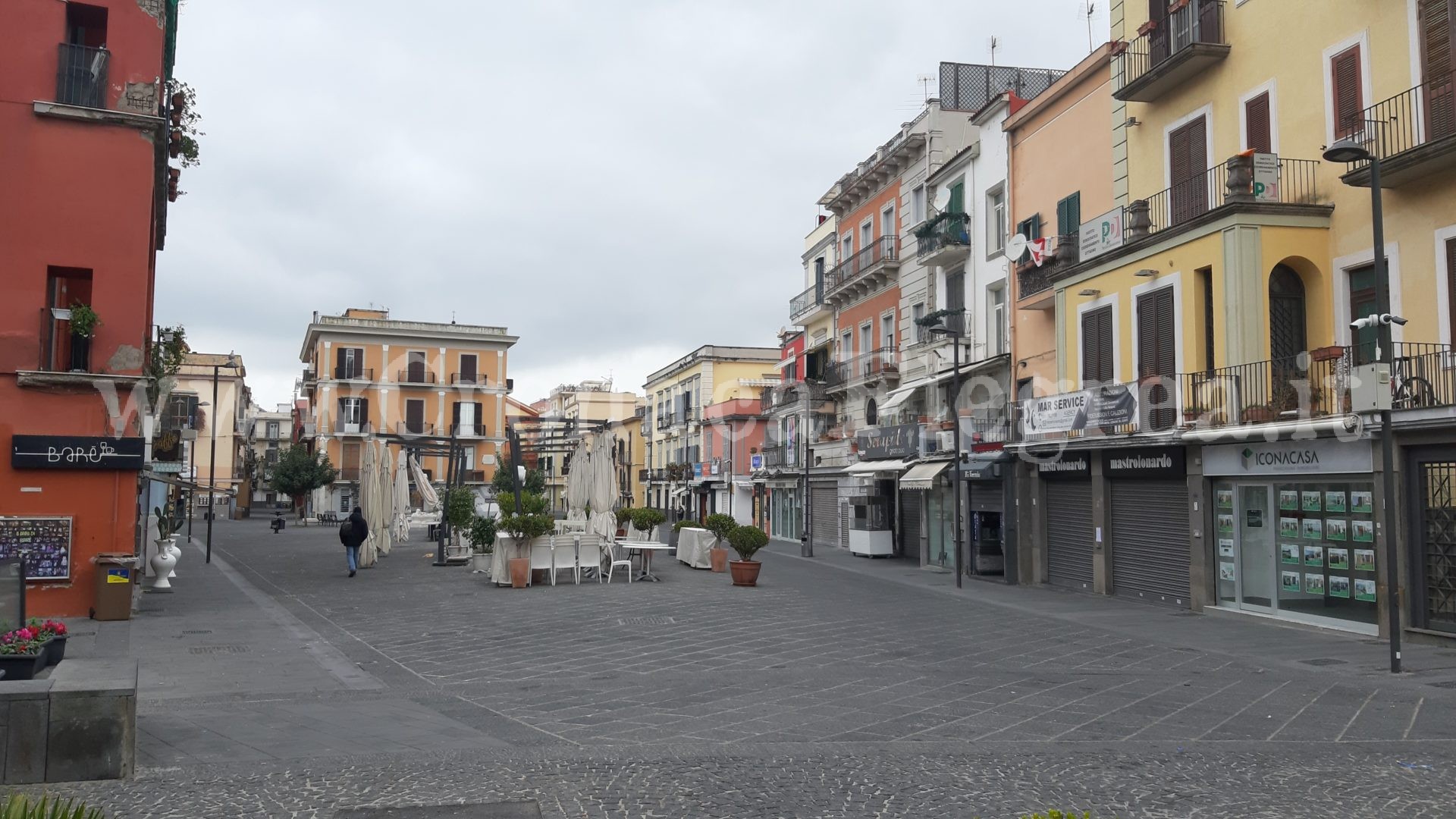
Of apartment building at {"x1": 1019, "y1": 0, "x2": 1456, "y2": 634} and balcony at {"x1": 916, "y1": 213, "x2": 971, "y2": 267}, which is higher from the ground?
balcony at {"x1": 916, "y1": 213, "x2": 971, "y2": 267}

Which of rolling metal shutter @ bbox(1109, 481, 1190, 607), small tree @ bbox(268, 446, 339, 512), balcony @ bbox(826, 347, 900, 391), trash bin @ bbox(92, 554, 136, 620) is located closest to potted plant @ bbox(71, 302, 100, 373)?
trash bin @ bbox(92, 554, 136, 620)

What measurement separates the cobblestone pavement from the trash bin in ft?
2.62

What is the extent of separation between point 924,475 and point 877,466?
5.12 meters

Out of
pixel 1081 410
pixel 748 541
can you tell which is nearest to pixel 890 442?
pixel 1081 410

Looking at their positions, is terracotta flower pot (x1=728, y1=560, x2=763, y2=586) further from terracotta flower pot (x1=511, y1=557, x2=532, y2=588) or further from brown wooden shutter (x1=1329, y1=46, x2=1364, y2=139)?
brown wooden shutter (x1=1329, y1=46, x2=1364, y2=139)

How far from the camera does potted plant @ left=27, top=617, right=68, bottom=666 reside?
8.38 m

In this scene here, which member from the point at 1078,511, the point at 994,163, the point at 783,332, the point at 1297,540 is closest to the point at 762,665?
the point at 1297,540

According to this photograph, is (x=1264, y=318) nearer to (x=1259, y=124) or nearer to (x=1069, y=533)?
(x=1259, y=124)

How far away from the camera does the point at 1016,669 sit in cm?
1188

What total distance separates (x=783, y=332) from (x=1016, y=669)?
38912 mm

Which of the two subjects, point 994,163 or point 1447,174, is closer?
point 1447,174

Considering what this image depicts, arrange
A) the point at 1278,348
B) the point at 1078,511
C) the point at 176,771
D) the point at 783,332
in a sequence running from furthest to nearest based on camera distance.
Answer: the point at 783,332 → the point at 1078,511 → the point at 1278,348 → the point at 176,771

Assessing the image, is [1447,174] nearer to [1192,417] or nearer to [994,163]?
[1192,417]

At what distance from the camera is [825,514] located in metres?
41.1
